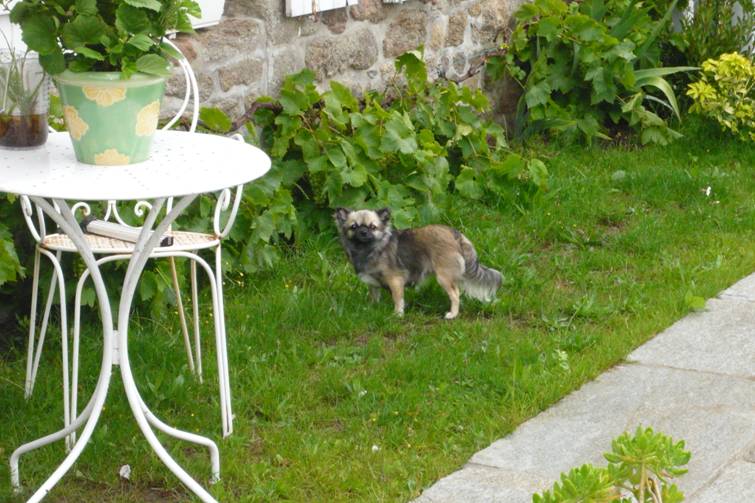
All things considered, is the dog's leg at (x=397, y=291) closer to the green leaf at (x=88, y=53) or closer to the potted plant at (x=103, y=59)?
the potted plant at (x=103, y=59)

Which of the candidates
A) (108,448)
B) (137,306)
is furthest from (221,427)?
(137,306)

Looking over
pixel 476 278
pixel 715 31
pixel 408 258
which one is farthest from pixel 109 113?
pixel 715 31

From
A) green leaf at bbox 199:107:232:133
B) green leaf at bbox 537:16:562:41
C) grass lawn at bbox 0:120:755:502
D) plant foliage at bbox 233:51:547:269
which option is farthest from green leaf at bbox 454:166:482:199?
green leaf at bbox 199:107:232:133

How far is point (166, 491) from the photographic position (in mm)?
3932

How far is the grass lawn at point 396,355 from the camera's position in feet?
13.3

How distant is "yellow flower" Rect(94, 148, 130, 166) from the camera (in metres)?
3.61

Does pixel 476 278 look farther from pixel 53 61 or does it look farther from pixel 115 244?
pixel 53 61

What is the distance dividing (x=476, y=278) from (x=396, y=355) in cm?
73

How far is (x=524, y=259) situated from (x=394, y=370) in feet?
5.40

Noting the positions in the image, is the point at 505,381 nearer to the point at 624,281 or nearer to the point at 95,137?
the point at 624,281

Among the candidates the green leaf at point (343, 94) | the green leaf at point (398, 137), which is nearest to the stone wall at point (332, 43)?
the green leaf at point (343, 94)

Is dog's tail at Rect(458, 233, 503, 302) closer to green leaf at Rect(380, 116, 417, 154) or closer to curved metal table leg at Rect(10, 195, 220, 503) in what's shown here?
green leaf at Rect(380, 116, 417, 154)

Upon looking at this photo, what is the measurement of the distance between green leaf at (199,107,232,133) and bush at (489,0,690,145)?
2.85m

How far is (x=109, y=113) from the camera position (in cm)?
355
